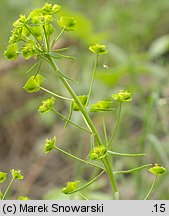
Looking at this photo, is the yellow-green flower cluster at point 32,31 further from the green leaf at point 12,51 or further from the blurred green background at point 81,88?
the blurred green background at point 81,88

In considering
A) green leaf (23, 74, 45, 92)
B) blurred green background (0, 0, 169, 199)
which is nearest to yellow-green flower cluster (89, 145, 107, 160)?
green leaf (23, 74, 45, 92)

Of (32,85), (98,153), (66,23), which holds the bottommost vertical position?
(98,153)

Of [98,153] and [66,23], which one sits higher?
[66,23]

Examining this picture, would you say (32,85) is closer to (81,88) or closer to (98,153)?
(98,153)

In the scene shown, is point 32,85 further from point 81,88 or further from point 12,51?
point 81,88

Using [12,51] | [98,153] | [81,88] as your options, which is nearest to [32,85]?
[12,51]

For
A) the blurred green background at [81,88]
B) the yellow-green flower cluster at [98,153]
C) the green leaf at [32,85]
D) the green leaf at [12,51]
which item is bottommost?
the yellow-green flower cluster at [98,153]

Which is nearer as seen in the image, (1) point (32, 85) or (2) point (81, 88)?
(1) point (32, 85)

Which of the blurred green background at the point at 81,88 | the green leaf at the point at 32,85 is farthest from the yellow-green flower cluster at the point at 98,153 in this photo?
the blurred green background at the point at 81,88

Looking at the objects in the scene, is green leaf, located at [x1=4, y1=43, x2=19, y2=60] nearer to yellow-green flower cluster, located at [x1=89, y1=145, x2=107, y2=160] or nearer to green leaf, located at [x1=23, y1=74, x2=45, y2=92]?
green leaf, located at [x1=23, y1=74, x2=45, y2=92]
